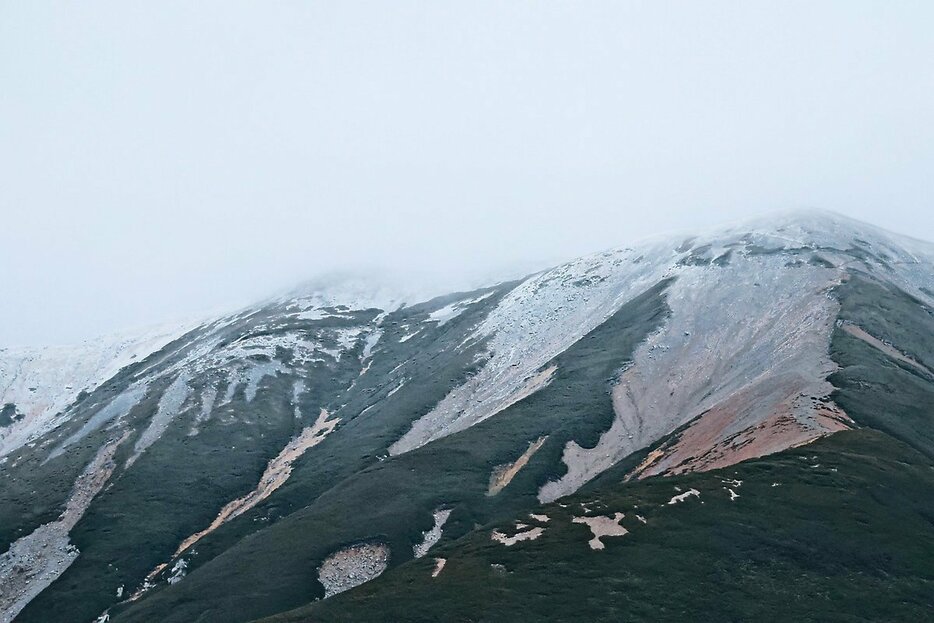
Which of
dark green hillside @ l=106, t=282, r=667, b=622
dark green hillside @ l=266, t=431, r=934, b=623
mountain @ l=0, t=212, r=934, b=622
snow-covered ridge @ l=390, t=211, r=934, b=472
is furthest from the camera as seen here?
snow-covered ridge @ l=390, t=211, r=934, b=472

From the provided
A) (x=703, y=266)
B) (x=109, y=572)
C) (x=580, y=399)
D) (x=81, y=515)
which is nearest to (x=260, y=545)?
(x=109, y=572)

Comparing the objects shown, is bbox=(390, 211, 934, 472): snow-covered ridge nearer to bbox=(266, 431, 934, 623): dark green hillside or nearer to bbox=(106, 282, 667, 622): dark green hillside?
bbox=(106, 282, 667, 622): dark green hillside

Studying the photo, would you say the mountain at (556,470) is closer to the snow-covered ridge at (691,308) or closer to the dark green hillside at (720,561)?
the dark green hillside at (720,561)

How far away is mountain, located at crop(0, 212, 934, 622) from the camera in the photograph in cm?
5569

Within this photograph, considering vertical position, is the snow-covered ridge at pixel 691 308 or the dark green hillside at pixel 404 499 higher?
the snow-covered ridge at pixel 691 308

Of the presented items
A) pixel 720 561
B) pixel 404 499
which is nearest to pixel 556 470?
pixel 404 499

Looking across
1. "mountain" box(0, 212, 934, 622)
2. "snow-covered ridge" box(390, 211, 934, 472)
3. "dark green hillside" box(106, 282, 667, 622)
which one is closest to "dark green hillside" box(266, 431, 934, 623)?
"mountain" box(0, 212, 934, 622)

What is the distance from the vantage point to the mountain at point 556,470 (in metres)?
55.7

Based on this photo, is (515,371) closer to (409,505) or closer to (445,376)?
(445,376)

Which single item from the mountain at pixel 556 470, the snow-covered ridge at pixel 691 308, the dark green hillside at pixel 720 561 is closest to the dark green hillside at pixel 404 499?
the mountain at pixel 556 470

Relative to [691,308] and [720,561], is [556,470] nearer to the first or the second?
[720,561]

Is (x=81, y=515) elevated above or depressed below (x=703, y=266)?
below

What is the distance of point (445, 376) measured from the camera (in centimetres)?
16662

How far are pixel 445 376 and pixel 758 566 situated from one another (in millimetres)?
114952
